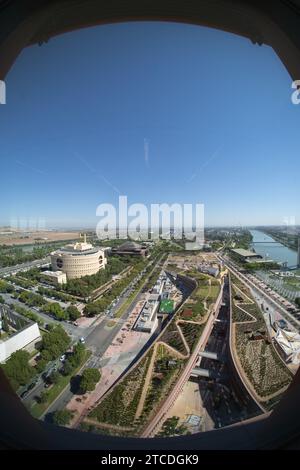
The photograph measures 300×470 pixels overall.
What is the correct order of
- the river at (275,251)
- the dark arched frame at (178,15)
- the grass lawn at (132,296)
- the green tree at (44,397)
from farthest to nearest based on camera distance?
1. the river at (275,251)
2. the grass lawn at (132,296)
3. the green tree at (44,397)
4. the dark arched frame at (178,15)

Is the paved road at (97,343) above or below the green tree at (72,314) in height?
below

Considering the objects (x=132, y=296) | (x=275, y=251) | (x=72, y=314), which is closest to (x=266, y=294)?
(x=132, y=296)

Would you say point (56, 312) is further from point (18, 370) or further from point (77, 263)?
point (77, 263)

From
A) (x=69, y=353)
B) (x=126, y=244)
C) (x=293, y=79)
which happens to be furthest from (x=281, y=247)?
(x=293, y=79)

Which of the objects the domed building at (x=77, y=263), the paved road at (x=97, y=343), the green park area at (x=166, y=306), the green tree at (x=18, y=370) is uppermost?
the domed building at (x=77, y=263)

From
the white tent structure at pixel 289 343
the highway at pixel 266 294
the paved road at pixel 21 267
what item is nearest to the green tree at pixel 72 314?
the white tent structure at pixel 289 343

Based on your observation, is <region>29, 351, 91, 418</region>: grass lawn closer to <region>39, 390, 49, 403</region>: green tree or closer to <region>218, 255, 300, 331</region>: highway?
<region>39, 390, 49, 403</region>: green tree

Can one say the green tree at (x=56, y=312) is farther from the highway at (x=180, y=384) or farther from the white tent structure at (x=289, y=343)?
the white tent structure at (x=289, y=343)
